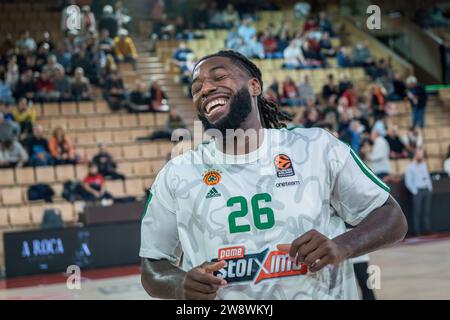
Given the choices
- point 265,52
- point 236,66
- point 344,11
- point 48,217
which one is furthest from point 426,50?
point 236,66

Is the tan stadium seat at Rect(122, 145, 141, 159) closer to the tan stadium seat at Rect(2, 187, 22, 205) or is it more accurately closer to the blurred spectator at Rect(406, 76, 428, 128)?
the tan stadium seat at Rect(2, 187, 22, 205)

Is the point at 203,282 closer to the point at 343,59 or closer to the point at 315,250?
the point at 315,250

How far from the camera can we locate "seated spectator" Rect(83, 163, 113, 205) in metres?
15.6

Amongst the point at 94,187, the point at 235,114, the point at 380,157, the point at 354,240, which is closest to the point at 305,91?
the point at 380,157

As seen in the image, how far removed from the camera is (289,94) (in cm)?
1998

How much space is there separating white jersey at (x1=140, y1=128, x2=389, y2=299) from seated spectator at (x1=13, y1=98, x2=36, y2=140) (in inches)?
543

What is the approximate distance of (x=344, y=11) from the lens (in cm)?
2498

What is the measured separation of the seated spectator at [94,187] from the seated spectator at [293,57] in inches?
308

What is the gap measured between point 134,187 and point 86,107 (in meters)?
2.80

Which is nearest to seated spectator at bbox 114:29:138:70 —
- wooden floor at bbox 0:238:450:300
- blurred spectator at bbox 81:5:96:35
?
blurred spectator at bbox 81:5:96:35

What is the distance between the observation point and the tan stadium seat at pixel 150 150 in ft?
60.0

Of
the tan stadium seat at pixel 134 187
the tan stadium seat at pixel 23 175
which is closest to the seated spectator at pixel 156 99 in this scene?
the tan stadium seat at pixel 134 187
